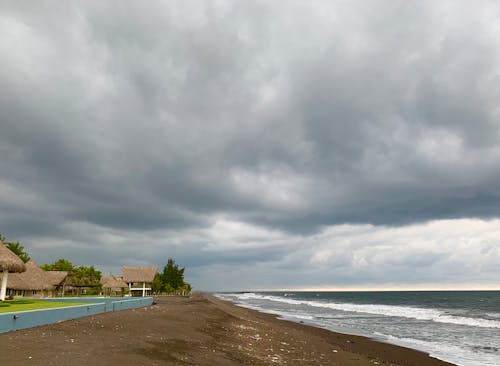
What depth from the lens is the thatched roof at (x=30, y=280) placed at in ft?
154

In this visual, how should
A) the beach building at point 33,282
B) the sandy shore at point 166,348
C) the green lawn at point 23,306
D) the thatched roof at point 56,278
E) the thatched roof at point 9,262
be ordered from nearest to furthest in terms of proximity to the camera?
the sandy shore at point 166,348, the green lawn at point 23,306, the thatched roof at point 9,262, the beach building at point 33,282, the thatched roof at point 56,278

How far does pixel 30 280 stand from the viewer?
5031cm

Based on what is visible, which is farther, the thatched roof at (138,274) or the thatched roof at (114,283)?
the thatched roof at (138,274)

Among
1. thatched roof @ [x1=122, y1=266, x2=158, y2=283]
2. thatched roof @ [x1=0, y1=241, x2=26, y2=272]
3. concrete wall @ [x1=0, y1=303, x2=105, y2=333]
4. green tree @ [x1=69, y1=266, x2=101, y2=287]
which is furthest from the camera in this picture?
thatched roof @ [x1=122, y1=266, x2=158, y2=283]

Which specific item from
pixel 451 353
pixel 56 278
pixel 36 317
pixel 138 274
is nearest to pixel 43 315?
pixel 36 317

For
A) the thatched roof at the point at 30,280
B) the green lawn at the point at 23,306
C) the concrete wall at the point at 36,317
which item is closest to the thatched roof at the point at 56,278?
the thatched roof at the point at 30,280

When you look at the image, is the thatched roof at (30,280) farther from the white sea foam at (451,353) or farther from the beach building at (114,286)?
the white sea foam at (451,353)

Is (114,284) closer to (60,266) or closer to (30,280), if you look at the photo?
(60,266)

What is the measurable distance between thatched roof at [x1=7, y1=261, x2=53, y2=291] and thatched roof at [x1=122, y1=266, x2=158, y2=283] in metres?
27.1

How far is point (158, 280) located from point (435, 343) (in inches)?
2607

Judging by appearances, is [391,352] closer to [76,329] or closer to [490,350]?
[490,350]

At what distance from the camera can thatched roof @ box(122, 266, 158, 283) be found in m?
80.6

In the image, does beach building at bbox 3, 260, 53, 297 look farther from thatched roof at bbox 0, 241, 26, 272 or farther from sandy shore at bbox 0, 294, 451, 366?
sandy shore at bbox 0, 294, 451, 366

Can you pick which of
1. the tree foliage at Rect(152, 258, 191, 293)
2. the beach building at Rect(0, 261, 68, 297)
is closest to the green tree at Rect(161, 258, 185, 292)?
the tree foliage at Rect(152, 258, 191, 293)
